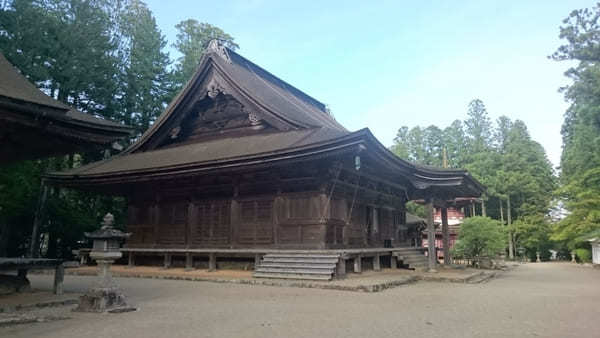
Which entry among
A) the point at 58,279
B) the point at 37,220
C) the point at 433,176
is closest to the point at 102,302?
the point at 58,279

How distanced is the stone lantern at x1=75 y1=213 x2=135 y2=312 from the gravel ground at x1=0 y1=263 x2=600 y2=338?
292 millimetres

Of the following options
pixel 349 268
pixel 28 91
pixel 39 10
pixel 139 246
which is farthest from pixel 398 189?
pixel 39 10

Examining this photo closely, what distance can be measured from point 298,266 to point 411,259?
6.39 metres

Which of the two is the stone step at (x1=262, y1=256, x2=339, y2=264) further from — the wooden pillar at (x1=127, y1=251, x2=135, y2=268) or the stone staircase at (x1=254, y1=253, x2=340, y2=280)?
the wooden pillar at (x1=127, y1=251, x2=135, y2=268)

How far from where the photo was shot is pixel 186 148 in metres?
17.2

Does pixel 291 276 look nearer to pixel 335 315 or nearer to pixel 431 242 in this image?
pixel 335 315

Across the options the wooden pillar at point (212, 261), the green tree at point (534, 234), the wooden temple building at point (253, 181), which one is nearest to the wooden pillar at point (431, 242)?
the wooden temple building at point (253, 181)

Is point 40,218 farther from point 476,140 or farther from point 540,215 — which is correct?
point 476,140

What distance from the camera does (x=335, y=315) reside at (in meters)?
6.70

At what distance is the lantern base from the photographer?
6.98 metres

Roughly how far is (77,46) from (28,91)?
61.4 ft

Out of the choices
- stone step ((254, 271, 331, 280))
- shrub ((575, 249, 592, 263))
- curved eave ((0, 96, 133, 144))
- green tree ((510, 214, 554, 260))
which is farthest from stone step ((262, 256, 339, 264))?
green tree ((510, 214, 554, 260))

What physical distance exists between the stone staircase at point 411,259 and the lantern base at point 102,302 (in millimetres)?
11315

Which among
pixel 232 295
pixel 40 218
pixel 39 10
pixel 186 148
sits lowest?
pixel 232 295
